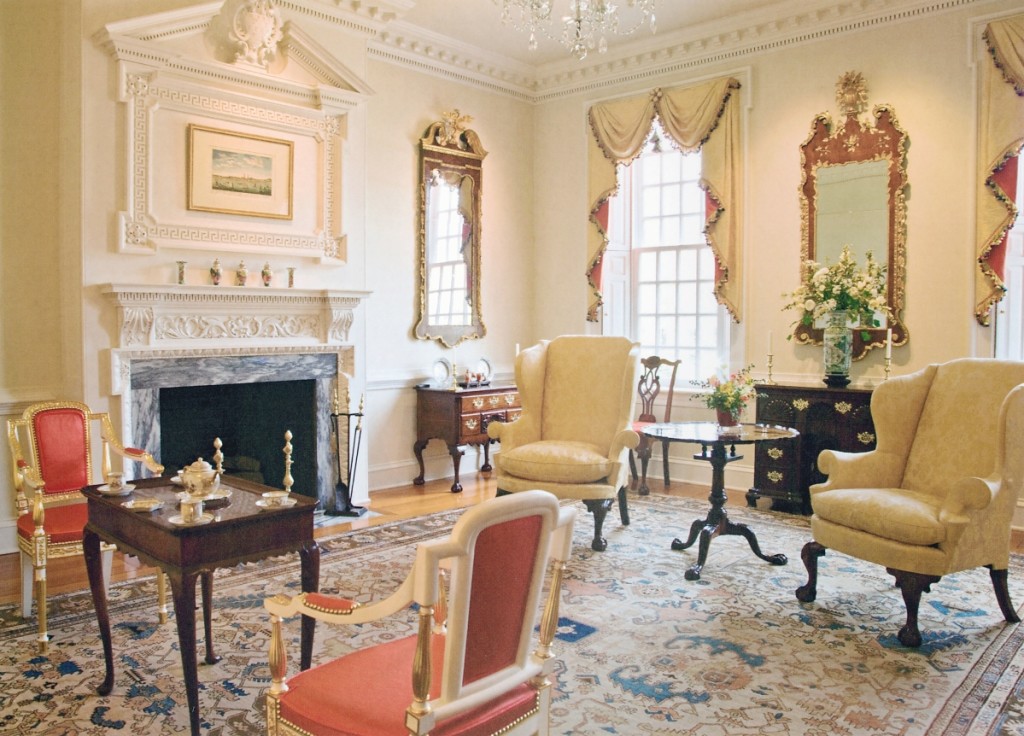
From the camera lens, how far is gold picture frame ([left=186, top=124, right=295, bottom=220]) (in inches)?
191

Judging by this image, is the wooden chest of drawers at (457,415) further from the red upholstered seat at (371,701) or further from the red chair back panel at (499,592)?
the red chair back panel at (499,592)

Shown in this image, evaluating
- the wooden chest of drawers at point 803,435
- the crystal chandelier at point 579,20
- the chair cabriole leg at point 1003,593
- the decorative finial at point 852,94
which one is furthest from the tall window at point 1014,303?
the crystal chandelier at point 579,20

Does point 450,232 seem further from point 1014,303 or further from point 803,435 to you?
point 1014,303

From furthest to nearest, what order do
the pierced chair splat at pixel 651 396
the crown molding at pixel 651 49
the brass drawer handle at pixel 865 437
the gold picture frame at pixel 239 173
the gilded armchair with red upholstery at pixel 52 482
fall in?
the pierced chair splat at pixel 651 396 → the crown molding at pixel 651 49 → the brass drawer handle at pixel 865 437 → the gold picture frame at pixel 239 173 → the gilded armchair with red upholstery at pixel 52 482

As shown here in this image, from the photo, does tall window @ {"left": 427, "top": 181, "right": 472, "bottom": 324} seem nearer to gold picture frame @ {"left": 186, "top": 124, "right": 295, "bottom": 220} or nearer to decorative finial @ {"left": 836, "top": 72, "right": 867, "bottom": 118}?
gold picture frame @ {"left": 186, "top": 124, "right": 295, "bottom": 220}

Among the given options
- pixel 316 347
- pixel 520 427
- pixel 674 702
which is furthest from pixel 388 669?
pixel 316 347

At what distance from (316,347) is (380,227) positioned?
1.31 metres

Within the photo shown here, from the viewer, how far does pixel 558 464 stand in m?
4.49

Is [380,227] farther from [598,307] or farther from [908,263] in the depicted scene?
[908,263]

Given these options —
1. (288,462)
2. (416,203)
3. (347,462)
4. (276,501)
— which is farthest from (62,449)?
(416,203)

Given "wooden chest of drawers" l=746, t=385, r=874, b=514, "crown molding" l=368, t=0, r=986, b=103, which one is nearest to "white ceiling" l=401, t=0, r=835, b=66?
"crown molding" l=368, t=0, r=986, b=103

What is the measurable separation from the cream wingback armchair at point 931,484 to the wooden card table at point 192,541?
234 cm

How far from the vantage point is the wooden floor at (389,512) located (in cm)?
396

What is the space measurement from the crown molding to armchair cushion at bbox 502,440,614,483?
3.46m
